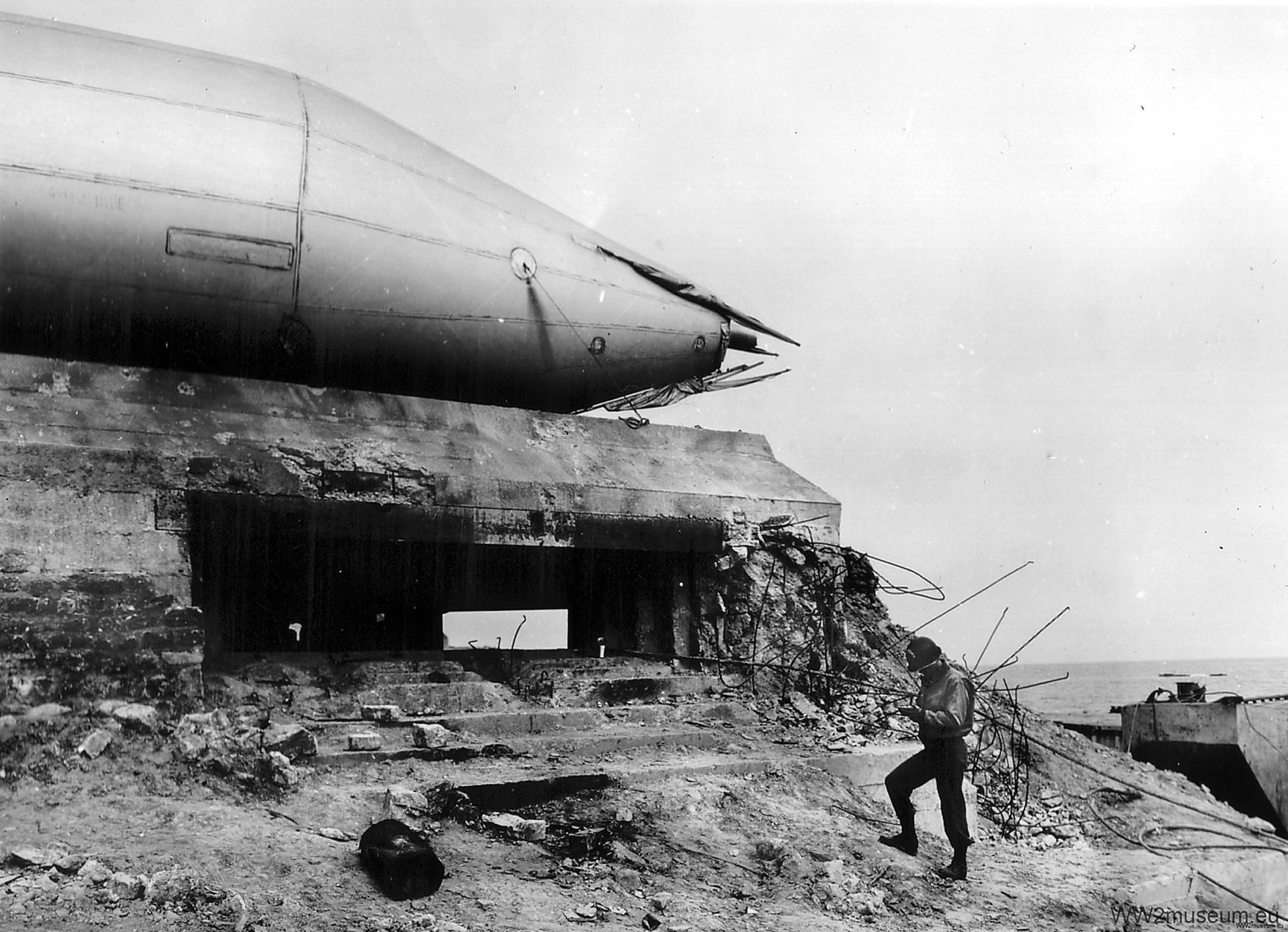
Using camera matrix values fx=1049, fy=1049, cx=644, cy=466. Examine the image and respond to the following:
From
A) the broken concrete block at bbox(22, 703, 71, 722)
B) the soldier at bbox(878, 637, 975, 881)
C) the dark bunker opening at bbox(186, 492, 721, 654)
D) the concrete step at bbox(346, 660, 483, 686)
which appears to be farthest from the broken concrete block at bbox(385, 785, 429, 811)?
the soldier at bbox(878, 637, 975, 881)

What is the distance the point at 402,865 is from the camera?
439 cm

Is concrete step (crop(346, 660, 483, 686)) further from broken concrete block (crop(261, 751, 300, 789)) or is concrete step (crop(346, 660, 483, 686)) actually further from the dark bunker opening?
broken concrete block (crop(261, 751, 300, 789))

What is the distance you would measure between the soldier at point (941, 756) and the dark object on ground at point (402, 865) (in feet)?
8.96

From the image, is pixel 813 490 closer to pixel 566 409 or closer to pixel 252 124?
pixel 566 409

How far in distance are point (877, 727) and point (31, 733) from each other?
538cm

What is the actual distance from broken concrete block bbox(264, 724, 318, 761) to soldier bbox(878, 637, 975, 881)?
319cm

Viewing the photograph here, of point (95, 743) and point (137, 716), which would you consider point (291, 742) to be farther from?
point (95, 743)

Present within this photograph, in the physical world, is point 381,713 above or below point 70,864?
above

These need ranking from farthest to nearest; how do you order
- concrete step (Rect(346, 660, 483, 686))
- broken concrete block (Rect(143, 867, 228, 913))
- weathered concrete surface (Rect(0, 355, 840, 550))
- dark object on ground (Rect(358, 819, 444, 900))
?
concrete step (Rect(346, 660, 483, 686)), weathered concrete surface (Rect(0, 355, 840, 550)), dark object on ground (Rect(358, 819, 444, 900)), broken concrete block (Rect(143, 867, 228, 913))

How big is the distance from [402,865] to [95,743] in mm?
1796

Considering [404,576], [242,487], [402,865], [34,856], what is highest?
[242,487]

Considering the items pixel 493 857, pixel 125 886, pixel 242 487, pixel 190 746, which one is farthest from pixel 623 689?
pixel 125 886

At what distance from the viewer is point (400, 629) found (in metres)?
10.7

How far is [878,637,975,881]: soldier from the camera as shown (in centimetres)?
576
